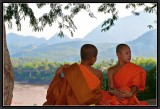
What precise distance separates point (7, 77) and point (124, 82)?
1.62m

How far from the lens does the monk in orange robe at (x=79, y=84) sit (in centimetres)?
431

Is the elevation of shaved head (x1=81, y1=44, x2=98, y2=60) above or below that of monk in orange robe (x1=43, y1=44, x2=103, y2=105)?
above

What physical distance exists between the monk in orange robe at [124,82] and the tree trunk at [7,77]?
1405 mm

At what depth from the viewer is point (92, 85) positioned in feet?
14.2

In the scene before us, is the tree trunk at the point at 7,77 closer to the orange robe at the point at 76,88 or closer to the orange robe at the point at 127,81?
the orange robe at the point at 76,88

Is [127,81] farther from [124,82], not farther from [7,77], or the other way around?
[7,77]

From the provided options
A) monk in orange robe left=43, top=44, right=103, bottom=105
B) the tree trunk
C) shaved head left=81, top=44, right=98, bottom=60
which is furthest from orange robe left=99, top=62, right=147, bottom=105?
the tree trunk

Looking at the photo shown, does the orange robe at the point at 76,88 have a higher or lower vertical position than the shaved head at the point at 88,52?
lower

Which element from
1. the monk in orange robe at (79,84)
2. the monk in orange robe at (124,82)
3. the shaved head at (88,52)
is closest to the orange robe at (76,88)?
the monk in orange robe at (79,84)

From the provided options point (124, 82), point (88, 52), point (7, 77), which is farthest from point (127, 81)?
point (7, 77)

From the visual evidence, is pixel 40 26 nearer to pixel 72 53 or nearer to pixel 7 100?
pixel 72 53

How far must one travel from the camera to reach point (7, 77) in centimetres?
523

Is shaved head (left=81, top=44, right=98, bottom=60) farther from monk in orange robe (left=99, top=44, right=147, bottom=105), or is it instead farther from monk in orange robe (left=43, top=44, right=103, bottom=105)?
monk in orange robe (left=99, top=44, right=147, bottom=105)

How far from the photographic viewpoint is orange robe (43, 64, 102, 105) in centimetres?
430
